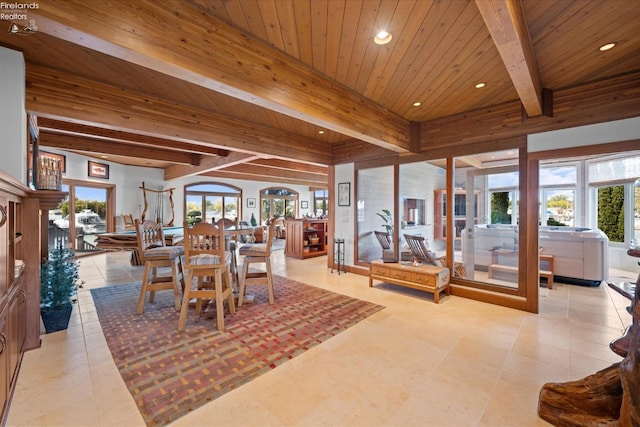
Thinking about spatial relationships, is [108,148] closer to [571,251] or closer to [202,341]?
[202,341]

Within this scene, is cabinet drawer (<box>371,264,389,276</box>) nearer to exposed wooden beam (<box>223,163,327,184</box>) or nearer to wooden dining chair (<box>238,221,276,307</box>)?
wooden dining chair (<box>238,221,276,307</box>)

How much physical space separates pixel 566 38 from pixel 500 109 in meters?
1.45

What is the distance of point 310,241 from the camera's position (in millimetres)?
7711

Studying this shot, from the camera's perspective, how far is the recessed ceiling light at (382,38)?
2187 mm

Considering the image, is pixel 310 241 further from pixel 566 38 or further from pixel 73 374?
pixel 566 38

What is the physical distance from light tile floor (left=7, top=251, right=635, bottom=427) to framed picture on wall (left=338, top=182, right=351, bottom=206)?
108 inches

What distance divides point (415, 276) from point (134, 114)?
4240 millimetres

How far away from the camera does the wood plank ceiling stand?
180cm

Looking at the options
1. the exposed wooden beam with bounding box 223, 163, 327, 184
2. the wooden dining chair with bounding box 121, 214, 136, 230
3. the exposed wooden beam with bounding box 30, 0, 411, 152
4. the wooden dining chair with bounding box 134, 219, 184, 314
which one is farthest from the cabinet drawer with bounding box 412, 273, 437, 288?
the wooden dining chair with bounding box 121, 214, 136, 230

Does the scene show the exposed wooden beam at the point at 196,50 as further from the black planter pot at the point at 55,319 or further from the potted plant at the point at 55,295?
the black planter pot at the point at 55,319

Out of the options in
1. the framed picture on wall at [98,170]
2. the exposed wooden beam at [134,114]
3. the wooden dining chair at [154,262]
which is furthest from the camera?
the framed picture on wall at [98,170]

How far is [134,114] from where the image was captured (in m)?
3.13

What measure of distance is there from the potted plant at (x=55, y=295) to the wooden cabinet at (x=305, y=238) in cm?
495

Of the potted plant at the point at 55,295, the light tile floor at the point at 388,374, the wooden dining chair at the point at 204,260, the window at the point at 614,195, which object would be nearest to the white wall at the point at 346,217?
the light tile floor at the point at 388,374
